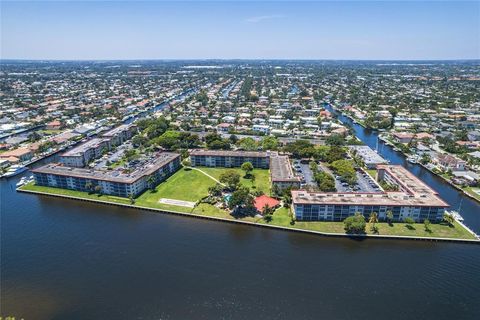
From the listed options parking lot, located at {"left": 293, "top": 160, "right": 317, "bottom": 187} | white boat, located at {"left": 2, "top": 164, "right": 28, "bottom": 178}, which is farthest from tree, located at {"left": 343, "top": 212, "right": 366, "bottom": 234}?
white boat, located at {"left": 2, "top": 164, "right": 28, "bottom": 178}

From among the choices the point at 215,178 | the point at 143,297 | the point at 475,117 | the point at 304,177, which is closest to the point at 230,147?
the point at 215,178

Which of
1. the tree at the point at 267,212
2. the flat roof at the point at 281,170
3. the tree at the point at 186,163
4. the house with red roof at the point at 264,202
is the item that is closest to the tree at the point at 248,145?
the flat roof at the point at 281,170

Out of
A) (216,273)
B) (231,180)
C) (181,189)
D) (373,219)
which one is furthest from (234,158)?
(216,273)

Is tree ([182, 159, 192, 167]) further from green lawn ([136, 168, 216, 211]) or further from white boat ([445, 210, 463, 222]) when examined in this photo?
white boat ([445, 210, 463, 222])

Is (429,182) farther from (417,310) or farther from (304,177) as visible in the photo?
(417,310)

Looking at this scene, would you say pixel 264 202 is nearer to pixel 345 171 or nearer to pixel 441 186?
pixel 345 171

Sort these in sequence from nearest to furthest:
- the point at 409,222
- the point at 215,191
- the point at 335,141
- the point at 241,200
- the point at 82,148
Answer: the point at 409,222, the point at 241,200, the point at 215,191, the point at 82,148, the point at 335,141

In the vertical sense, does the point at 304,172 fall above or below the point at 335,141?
below
